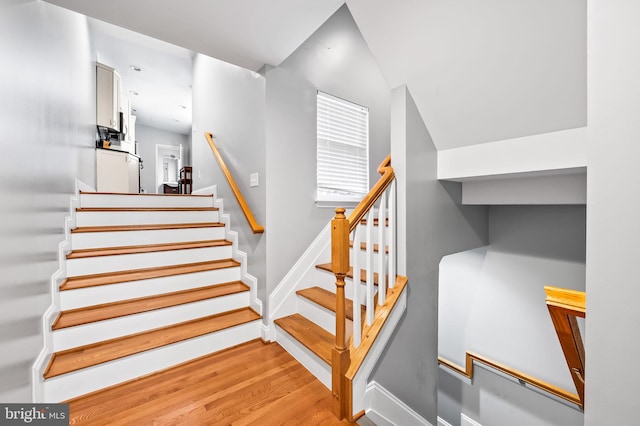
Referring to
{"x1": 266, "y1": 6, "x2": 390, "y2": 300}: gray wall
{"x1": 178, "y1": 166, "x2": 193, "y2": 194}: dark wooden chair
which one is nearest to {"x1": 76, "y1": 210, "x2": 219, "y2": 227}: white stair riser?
{"x1": 266, "y1": 6, "x2": 390, "y2": 300}: gray wall

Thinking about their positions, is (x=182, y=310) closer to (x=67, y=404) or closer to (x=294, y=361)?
(x=67, y=404)

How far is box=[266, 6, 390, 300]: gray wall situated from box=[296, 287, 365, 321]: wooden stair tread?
0.29m

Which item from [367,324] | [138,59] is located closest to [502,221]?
[367,324]

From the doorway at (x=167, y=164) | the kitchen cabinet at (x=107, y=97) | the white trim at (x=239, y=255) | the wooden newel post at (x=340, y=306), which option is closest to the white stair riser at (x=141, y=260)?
the white trim at (x=239, y=255)

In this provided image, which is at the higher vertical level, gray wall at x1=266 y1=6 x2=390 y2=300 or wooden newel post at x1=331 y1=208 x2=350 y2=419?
gray wall at x1=266 y1=6 x2=390 y2=300

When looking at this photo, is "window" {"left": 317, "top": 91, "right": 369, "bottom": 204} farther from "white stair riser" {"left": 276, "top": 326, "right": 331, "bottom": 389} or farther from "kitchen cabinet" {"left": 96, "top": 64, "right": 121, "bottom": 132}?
"kitchen cabinet" {"left": 96, "top": 64, "right": 121, "bottom": 132}

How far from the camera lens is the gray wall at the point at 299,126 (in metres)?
2.26

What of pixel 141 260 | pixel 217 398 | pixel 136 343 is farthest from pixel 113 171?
pixel 217 398

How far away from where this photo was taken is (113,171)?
4062 millimetres

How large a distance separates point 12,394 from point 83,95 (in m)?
3.43

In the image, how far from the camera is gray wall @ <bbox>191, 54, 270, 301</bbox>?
2.32 m

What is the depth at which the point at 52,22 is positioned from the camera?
2.04m

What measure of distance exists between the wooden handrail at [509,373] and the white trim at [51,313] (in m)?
3.53

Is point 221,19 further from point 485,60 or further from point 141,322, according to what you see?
point 141,322
